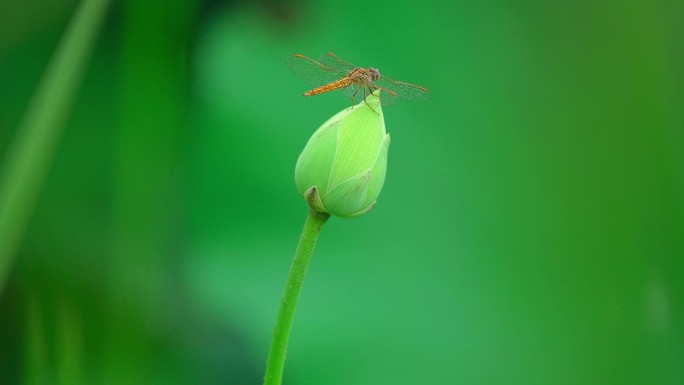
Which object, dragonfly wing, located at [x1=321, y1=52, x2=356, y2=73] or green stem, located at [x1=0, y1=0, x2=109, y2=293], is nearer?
green stem, located at [x1=0, y1=0, x2=109, y2=293]

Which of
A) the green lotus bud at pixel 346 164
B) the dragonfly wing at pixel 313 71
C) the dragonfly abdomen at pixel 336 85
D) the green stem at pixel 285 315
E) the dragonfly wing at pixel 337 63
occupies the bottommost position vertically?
the green stem at pixel 285 315

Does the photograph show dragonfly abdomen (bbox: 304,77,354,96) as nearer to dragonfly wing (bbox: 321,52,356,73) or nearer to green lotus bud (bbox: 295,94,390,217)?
dragonfly wing (bbox: 321,52,356,73)

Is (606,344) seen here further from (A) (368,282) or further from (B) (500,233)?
(A) (368,282)

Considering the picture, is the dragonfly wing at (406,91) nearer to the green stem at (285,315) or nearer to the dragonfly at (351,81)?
the dragonfly at (351,81)

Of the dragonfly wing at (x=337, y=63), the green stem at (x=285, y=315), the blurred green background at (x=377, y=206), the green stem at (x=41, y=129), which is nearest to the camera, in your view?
the green stem at (x=285, y=315)

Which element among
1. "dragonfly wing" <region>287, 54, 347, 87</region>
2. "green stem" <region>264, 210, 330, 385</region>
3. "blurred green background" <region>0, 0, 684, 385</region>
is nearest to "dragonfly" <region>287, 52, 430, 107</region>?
"dragonfly wing" <region>287, 54, 347, 87</region>

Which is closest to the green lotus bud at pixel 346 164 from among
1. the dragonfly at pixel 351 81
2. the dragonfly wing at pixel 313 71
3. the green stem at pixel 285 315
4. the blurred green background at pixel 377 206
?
the green stem at pixel 285 315

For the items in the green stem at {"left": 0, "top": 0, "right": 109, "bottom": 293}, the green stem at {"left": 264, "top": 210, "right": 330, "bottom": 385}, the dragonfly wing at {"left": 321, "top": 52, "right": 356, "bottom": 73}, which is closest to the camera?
the green stem at {"left": 264, "top": 210, "right": 330, "bottom": 385}
